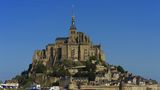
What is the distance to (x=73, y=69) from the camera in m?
110

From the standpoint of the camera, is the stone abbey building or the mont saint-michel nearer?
the mont saint-michel

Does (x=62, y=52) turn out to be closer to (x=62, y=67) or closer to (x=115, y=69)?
(x=62, y=67)

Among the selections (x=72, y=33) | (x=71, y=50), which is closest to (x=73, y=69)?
(x=71, y=50)

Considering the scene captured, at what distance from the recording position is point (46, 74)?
348ft

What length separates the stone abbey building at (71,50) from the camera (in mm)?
110250

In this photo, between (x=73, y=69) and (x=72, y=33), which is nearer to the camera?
(x=73, y=69)

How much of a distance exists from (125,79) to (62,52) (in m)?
13.8

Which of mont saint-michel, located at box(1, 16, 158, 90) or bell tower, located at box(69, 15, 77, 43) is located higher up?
bell tower, located at box(69, 15, 77, 43)

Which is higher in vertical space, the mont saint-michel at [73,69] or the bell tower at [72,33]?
the bell tower at [72,33]

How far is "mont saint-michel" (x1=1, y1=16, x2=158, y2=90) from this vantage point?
4040 inches

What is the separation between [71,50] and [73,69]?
12.7ft

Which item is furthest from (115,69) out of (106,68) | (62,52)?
(62,52)

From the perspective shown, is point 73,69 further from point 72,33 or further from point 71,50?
point 72,33

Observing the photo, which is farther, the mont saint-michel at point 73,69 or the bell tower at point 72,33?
the bell tower at point 72,33
